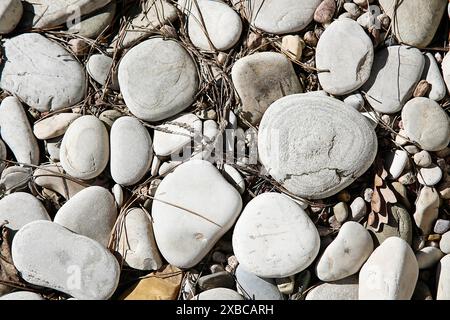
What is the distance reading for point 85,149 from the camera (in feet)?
7.70

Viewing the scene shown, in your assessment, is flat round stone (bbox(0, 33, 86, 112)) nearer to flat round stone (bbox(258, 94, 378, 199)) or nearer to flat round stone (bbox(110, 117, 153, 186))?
flat round stone (bbox(110, 117, 153, 186))

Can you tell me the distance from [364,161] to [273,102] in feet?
1.35

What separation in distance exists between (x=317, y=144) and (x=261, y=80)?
13.3 inches

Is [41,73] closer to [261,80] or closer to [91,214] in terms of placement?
[91,214]

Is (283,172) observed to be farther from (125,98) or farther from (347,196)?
(125,98)

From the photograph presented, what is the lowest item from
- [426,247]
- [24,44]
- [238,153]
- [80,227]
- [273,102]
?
[426,247]

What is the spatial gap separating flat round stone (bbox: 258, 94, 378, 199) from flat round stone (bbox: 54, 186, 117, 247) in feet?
2.14

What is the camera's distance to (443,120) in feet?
7.36

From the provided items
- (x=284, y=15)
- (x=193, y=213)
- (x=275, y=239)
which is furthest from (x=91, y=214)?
(x=284, y=15)

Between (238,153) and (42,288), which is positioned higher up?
(238,153)

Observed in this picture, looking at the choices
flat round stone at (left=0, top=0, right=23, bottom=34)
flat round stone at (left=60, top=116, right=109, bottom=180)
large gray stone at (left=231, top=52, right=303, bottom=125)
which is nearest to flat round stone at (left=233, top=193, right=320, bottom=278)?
large gray stone at (left=231, top=52, right=303, bottom=125)

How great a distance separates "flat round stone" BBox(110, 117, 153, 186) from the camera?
2354 mm

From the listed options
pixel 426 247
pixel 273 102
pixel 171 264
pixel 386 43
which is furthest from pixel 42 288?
pixel 386 43

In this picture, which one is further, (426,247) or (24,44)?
(24,44)
